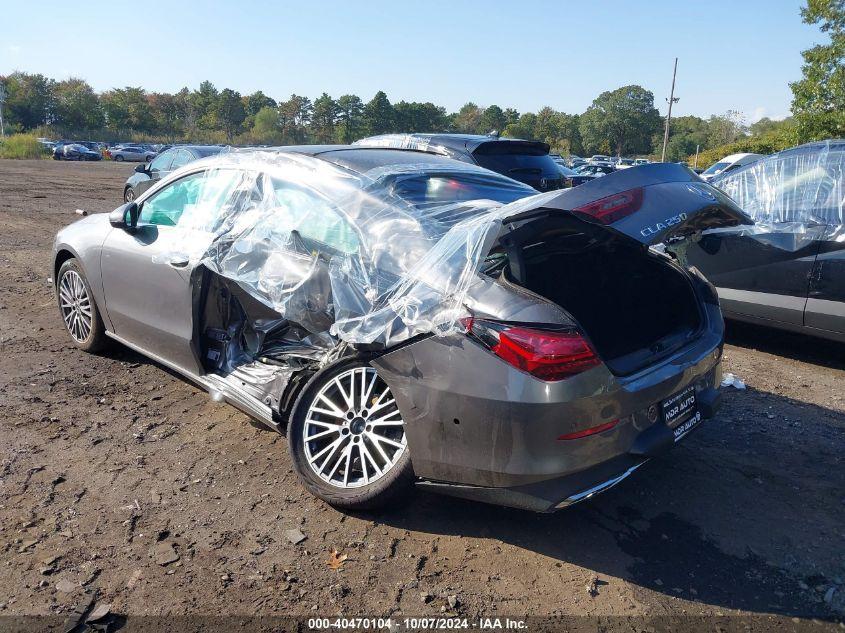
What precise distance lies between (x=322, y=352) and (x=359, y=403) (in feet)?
1.99

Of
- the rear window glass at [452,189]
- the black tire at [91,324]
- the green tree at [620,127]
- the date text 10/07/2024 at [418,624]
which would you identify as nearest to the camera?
the date text 10/07/2024 at [418,624]

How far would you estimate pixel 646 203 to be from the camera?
9.25ft

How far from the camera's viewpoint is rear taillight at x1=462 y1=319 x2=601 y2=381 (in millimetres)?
2568

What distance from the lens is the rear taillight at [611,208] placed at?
107 inches

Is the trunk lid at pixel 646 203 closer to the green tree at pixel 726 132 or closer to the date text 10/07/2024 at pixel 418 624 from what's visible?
the date text 10/07/2024 at pixel 418 624

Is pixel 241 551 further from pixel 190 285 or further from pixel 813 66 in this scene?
pixel 813 66

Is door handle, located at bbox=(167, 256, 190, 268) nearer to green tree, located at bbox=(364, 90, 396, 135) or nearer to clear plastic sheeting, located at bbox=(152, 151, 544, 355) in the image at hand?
clear plastic sheeting, located at bbox=(152, 151, 544, 355)

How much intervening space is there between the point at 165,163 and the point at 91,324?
8585mm

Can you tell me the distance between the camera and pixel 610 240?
3389 mm

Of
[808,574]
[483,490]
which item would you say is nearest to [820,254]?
[808,574]

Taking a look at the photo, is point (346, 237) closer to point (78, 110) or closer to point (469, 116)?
point (78, 110)

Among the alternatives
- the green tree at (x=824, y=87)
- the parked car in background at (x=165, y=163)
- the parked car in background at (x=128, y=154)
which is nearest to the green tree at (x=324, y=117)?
the parked car in background at (x=128, y=154)

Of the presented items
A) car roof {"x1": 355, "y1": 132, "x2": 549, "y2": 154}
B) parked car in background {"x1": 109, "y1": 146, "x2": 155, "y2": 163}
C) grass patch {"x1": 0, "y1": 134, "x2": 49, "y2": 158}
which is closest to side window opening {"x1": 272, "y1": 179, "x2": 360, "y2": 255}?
car roof {"x1": 355, "y1": 132, "x2": 549, "y2": 154}

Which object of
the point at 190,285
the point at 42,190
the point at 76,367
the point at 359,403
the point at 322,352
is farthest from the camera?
the point at 42,190
